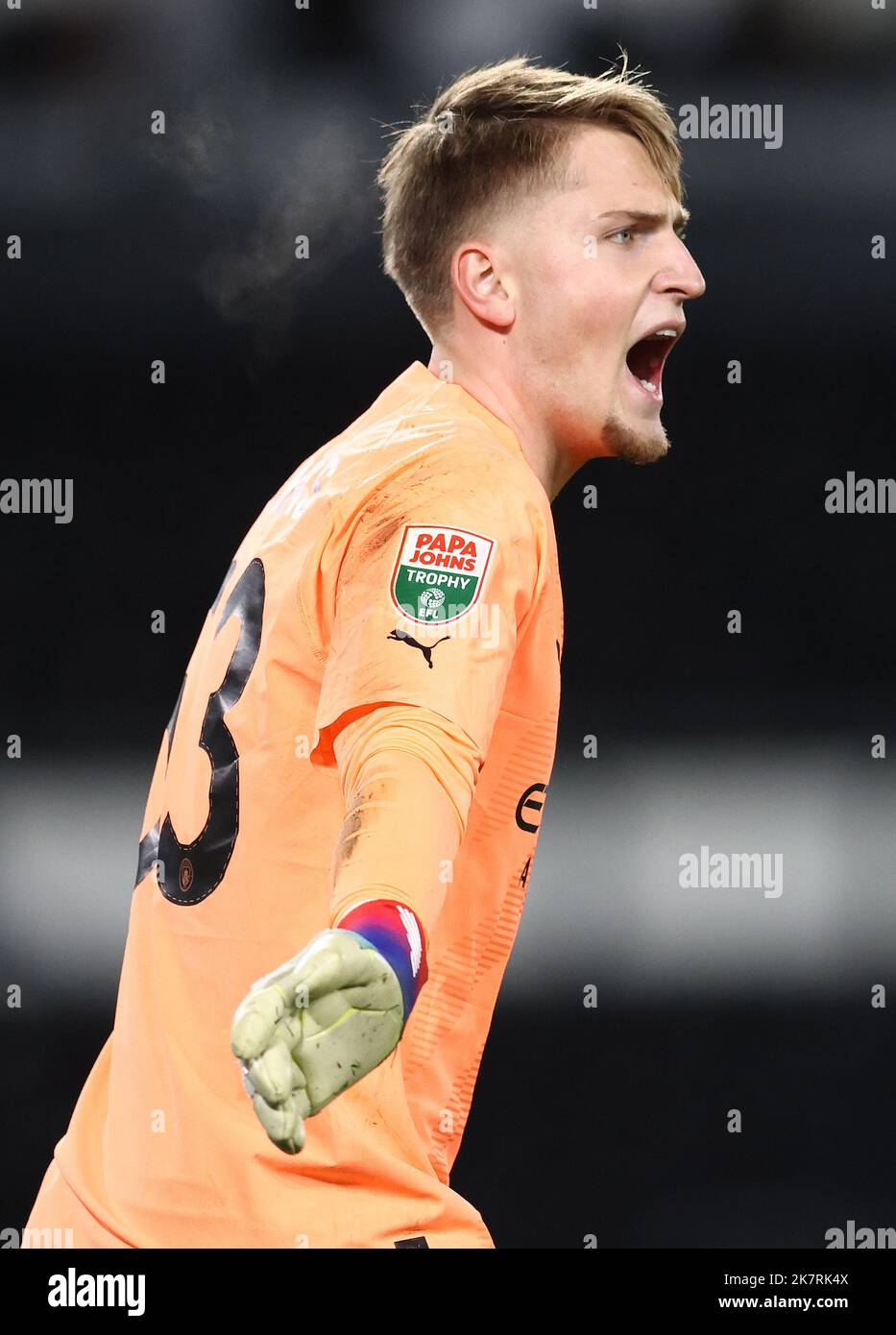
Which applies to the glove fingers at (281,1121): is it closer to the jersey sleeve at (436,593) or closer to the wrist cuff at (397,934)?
the wrist cuff at (397,934)

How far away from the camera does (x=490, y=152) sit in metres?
2.06

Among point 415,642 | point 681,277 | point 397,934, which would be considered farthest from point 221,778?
point 681,277

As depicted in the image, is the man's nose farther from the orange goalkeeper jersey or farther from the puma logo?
the puma logo

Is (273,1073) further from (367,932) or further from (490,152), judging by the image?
(490,152)

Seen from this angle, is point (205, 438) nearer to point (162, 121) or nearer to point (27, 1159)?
point (162, 121)

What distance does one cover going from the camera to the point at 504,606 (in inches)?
61.2

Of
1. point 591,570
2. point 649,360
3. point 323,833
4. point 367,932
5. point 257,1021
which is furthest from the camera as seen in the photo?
point 591,570

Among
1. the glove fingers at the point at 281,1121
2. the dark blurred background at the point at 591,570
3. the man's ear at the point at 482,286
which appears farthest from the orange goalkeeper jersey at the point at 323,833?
the dark blurred background at the point at 591,570

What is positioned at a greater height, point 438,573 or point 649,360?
point 649,360

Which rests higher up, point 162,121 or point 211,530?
point 162,121

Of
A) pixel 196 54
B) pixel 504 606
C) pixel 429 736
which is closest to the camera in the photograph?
pixel 429 736

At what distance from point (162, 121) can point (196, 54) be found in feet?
0.53

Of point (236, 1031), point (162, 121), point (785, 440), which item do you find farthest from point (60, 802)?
point (236, 1031)

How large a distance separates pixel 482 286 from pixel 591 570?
214cm
